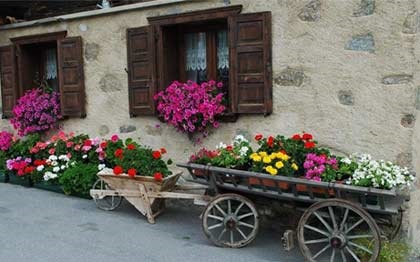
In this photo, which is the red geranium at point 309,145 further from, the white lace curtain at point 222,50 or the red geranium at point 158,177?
the white lace curtain at point 222,50

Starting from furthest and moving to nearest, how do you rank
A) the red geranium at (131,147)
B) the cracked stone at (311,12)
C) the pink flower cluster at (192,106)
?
the red geranium at (131,147)
the pink flower cluster at (192,106)
the cracked stone at (311,12)

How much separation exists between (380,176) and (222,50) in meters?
2.67

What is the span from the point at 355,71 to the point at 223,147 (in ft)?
4.78

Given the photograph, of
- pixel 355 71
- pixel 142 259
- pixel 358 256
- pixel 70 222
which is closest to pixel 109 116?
pixel 70 222

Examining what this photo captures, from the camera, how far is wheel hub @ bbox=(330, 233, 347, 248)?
381cm

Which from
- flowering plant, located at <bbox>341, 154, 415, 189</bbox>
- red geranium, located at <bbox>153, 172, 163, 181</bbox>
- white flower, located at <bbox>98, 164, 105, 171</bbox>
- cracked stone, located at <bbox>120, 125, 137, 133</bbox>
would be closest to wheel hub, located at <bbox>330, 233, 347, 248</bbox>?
flowering plant, located at <bbox>341, 154, 415, 189</bbox>

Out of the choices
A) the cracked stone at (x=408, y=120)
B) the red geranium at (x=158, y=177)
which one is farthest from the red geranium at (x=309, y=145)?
the red geranium at (x=158, y=177)

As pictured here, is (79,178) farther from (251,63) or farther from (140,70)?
(251,63)

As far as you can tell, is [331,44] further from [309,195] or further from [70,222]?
[70,222]

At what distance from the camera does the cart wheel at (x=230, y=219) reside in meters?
4.31

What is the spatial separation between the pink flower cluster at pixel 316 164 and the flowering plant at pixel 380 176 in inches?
9.0

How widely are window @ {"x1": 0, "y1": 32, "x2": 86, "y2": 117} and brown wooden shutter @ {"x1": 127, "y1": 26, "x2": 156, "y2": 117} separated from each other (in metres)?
0.96

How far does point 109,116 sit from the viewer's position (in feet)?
21.6

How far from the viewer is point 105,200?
5891 mm
